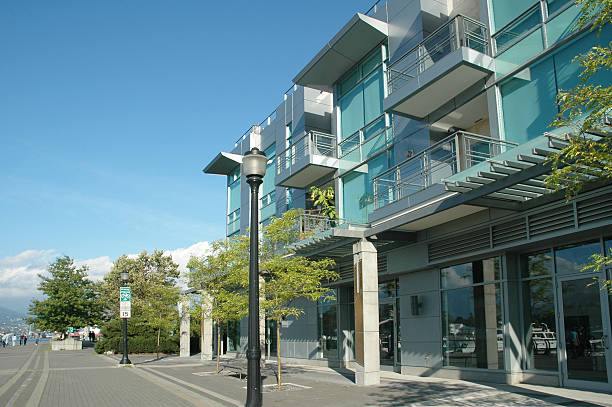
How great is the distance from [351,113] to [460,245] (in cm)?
805

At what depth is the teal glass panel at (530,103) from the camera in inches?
494

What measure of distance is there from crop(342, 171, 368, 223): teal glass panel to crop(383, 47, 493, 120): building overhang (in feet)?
13.2

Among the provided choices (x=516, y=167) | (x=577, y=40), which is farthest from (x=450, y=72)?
(x=516, y=167)

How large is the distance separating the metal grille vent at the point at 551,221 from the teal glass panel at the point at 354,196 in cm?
724

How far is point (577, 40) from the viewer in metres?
11.9

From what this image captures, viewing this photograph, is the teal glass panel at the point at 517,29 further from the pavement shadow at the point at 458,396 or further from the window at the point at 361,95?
the pavement shadow at the point at 458,396

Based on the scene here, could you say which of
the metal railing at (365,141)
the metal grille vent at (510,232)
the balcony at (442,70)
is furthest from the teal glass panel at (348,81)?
the metal grille vent at (510,232)

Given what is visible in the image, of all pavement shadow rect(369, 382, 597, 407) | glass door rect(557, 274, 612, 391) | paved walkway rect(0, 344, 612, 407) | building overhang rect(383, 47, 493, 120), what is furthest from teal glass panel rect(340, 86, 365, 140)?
pavement shadow rect(369, 382, 597, 407)

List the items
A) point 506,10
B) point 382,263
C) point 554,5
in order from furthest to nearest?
point 382,263, point 506,10, point 554,5

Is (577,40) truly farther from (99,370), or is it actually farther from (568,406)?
(99,370)

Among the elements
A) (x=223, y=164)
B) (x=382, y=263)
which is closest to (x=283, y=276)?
(x=382, y=263)

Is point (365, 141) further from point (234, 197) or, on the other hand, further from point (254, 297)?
point (234, 197)

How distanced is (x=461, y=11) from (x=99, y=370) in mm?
19534

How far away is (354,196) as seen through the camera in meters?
20.3
